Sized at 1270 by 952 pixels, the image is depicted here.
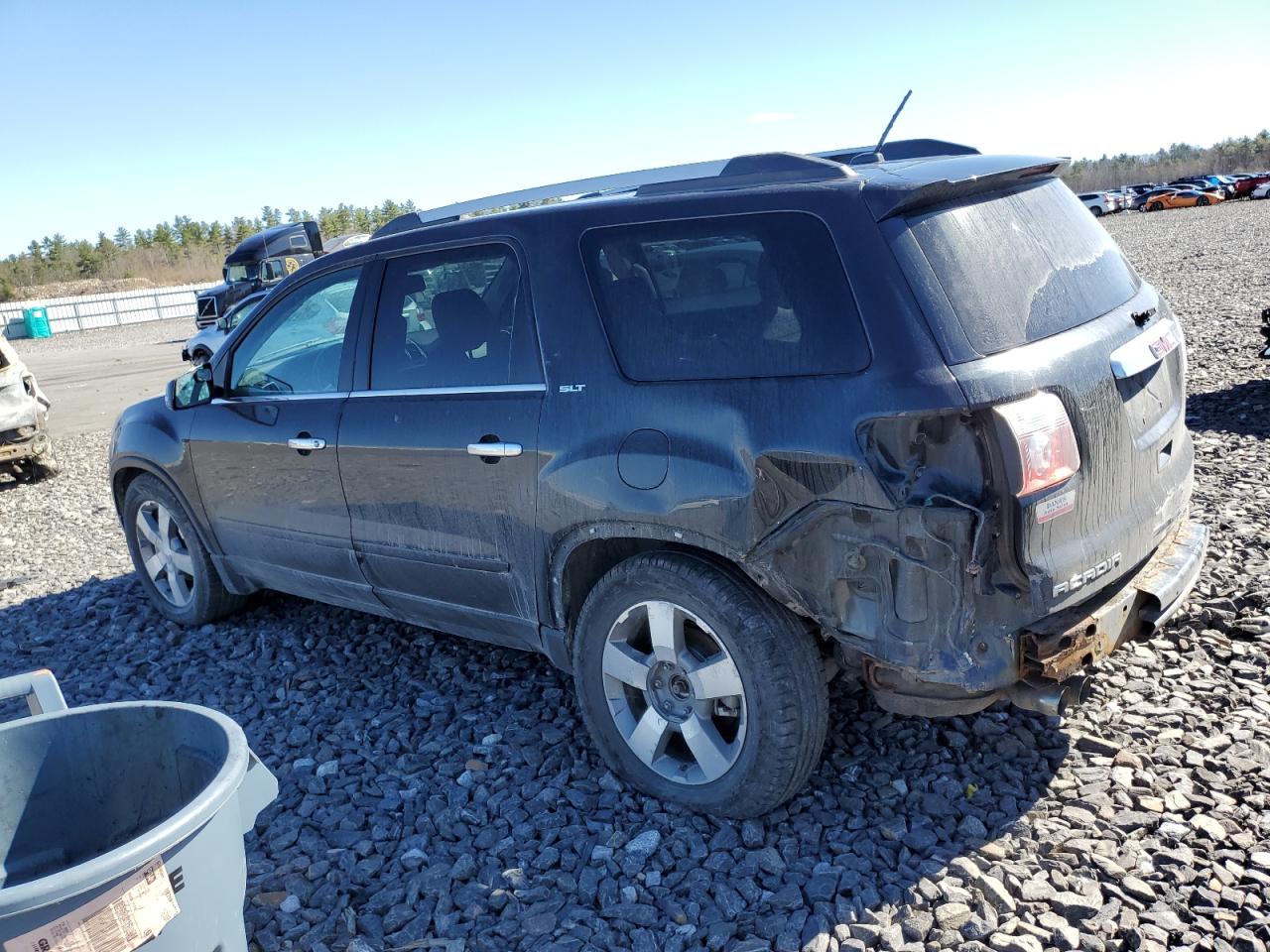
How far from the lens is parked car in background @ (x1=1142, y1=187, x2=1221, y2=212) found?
56059 millimetres

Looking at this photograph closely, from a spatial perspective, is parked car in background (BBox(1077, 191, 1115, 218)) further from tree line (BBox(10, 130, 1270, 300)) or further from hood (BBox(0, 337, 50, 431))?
hood (BBox(0, 337, 50, 431))

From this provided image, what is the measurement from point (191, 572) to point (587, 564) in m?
2.85

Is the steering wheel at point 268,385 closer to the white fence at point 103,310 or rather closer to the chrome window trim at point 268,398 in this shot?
the chrome window trim at point 268,398

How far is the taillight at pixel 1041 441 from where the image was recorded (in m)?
2.71

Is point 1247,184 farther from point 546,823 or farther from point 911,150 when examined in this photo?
point 546,823

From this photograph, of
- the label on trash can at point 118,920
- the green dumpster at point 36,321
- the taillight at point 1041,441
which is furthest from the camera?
the green dumpster at point 36,321

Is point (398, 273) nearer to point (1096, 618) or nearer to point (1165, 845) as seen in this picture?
point (1096, 618)

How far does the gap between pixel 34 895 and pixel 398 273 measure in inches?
112

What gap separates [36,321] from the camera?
36844 mm

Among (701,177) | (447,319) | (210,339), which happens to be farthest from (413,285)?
(210,339)

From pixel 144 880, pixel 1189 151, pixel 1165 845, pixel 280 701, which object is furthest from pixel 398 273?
pixel 1189 151

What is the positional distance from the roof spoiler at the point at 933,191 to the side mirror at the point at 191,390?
3.43 m

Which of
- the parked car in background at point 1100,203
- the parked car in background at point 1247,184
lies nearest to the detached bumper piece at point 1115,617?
the parked car in background at point 1100,203

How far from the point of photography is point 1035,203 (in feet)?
10.9
